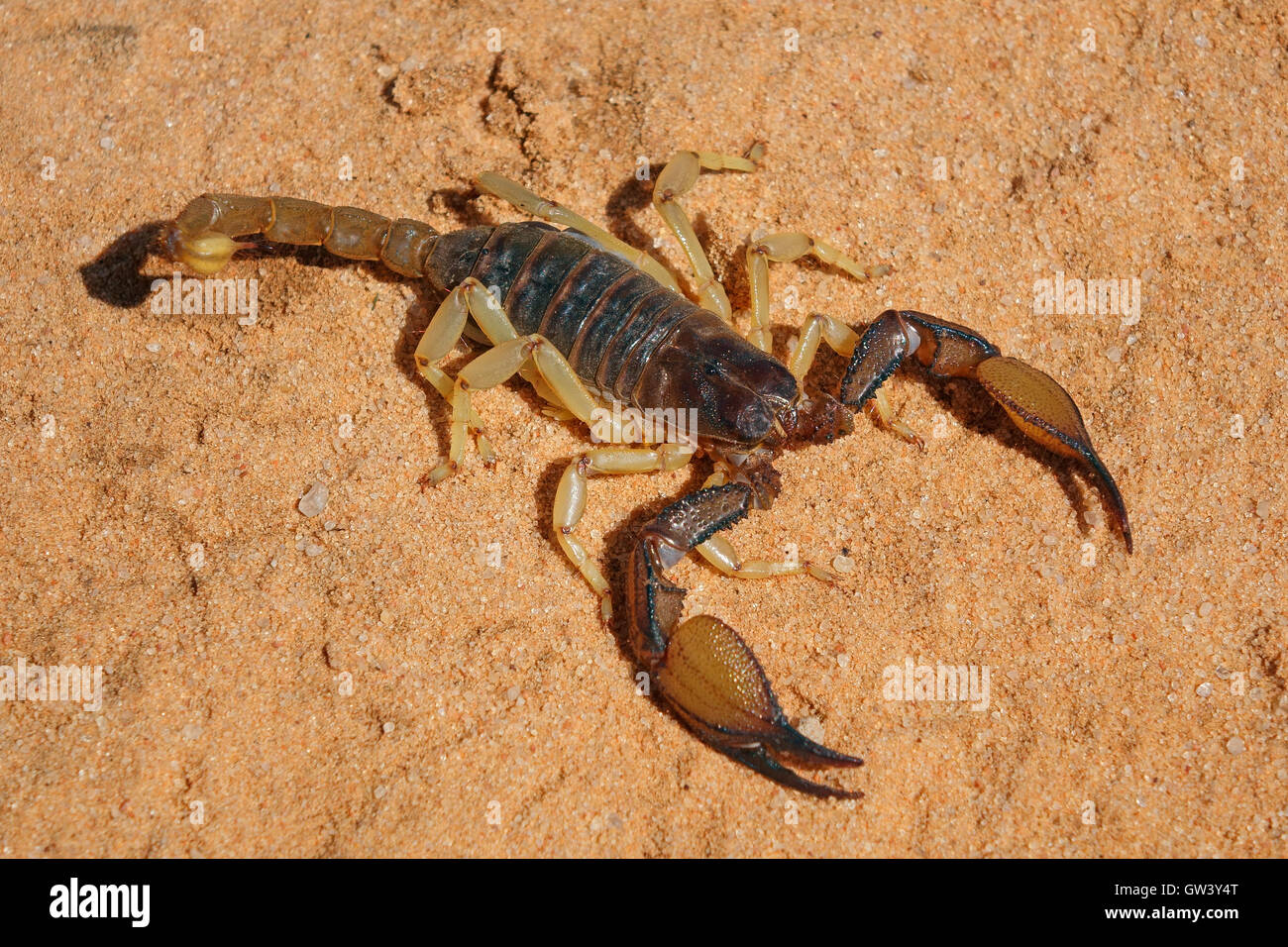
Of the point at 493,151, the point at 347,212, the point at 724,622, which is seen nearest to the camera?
the point at 724,622

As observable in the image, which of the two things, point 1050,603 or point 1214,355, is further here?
point 1214,355

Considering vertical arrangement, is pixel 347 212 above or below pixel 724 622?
above

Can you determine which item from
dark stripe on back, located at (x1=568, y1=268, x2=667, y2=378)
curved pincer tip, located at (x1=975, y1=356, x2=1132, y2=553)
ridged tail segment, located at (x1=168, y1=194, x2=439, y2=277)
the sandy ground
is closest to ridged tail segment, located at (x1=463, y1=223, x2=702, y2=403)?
dark stripe on back, located at (x1=568, y1=268, x2=667, y2=378)

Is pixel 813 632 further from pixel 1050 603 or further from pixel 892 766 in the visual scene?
pixel 1050 603

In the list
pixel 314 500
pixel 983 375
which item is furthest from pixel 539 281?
pixel 983 375
